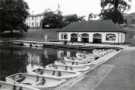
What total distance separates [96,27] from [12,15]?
24701mm

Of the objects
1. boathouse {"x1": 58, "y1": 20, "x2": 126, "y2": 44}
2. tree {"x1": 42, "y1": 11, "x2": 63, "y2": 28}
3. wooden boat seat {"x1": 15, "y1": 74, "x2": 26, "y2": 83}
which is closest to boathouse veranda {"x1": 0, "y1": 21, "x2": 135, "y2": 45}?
boathouse {"x1": 58, "y1": 20, "x2": 126, "y2": 44}

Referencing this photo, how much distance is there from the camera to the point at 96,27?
123 feet

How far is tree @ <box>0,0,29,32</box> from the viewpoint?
46281 mm

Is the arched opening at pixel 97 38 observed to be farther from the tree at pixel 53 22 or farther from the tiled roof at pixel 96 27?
the tree at pixel 53 22

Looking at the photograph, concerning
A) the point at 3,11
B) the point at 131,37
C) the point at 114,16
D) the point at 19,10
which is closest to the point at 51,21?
the point at 19,10

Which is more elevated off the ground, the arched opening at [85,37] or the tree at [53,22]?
the tree at [53,22]

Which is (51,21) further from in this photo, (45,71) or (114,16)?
(45,71)

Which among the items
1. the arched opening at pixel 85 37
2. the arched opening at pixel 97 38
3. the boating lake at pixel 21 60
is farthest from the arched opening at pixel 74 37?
the boating lake at pixel 21 60

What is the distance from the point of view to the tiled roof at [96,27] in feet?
116

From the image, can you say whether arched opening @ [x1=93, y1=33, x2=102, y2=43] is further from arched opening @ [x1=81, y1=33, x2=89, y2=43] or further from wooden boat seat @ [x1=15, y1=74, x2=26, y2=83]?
wooden boat seat @ [x1=15, y1=74, x2=26, y2=83]

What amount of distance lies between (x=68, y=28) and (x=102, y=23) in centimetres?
837

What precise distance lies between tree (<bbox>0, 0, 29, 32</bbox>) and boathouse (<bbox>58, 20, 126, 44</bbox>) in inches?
597

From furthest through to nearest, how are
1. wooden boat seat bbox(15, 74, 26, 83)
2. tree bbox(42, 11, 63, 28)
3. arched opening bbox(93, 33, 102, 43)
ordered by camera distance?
tree bbox(42, 11, 63, 28), arched opening bbox(93, 33, 102, 43), wooden boat seat bbox(15, 74, 26, 83)

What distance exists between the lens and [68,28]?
133 ft
